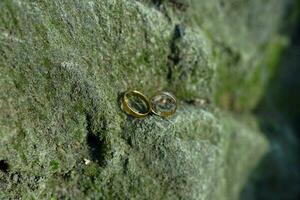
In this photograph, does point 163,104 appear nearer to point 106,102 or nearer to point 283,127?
point 106,102

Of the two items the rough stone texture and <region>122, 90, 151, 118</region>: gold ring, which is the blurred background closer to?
the rough stone texture

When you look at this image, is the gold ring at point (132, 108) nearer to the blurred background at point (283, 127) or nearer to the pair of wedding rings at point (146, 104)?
the pair of wedding rings at point (146, 104)

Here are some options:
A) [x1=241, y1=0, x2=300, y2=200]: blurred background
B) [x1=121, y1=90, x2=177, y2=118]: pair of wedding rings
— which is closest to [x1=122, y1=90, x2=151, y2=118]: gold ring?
[x1=121, y1=90, x2=177, y2=118]: pair of wedding rings

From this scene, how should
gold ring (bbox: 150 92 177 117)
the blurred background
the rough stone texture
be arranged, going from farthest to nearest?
the blurred background < gold ring (bbox: 150 92 177 117) < the rough stone texture

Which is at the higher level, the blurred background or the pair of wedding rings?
the pair of wedding rings

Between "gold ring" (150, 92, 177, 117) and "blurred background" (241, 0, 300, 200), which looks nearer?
"gold ring" (150, 92, 177, 117)

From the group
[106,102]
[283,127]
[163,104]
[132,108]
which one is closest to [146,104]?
[132,108]

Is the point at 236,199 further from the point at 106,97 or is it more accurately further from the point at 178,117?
the point at 106,97
